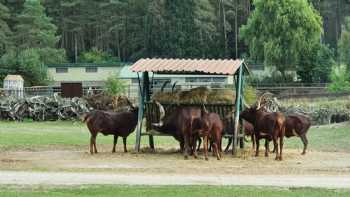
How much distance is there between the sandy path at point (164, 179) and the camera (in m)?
13.9

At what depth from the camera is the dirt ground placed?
16.2 m

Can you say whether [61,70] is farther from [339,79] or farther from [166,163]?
[166,163]

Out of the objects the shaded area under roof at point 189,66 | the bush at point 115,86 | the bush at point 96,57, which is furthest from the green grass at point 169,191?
the bush at point 96,57

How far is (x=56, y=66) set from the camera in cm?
7231

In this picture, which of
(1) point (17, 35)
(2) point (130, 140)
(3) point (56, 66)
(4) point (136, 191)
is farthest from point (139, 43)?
(4) point (136, 191)

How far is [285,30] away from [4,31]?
1353 inches

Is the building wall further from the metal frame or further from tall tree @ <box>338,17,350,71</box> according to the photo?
the metal frame

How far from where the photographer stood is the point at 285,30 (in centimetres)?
7225

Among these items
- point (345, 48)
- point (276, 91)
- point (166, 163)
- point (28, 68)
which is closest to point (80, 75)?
point (28, 68)

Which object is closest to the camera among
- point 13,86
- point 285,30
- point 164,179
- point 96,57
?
point 164,179

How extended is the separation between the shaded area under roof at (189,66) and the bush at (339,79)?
148 ft

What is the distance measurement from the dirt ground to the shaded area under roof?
7.87 ft

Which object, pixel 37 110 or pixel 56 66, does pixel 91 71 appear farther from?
pixel 37 110

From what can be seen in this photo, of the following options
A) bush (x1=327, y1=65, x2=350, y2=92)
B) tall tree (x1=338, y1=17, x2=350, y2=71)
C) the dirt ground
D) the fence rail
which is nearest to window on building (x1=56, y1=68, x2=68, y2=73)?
the fence rail
